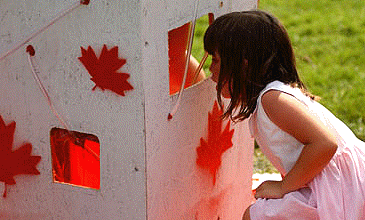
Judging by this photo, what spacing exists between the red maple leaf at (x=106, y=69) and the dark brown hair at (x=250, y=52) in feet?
0.82

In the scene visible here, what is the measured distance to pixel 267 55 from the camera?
1.83 meters

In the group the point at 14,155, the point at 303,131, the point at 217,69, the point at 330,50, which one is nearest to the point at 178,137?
the point at 217,69

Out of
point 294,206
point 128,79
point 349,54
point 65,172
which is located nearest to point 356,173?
point 294,206

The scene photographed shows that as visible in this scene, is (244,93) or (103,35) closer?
(103,35)

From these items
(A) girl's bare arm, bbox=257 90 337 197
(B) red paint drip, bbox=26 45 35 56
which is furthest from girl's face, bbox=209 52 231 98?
(B) red paint drip, bbox=26 45 35 56

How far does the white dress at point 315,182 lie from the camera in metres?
1.82

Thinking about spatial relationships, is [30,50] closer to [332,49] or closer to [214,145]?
[214,145]

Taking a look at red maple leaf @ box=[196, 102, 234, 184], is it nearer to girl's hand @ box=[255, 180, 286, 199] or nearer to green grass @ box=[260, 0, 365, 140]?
girl's hand @ box=[255, 180, 286, 199]

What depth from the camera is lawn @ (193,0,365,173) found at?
133 inches

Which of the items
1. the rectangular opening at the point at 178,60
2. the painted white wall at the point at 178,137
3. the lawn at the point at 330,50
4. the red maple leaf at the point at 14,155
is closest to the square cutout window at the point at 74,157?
the red maple leaf at the point at 14,155

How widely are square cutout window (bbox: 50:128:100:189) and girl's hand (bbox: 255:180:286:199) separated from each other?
15.9 inches

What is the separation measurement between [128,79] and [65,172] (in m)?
0.47

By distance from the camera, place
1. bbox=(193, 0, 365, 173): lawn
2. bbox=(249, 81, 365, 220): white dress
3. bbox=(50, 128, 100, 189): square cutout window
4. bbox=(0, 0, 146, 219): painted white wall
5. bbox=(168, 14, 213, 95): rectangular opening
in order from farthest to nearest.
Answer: bbox=(193, 0, 365, 173): lawn
bbox=(168, 14, 213, 95): rectangular opening
bbox=(50, 128, 100, 189): square cutout window
bbox=(249, 81, 365, 220): white dress
bbox=(0, 0, 146, 219): painted white wall

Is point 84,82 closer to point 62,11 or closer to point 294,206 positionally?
point 62,11
